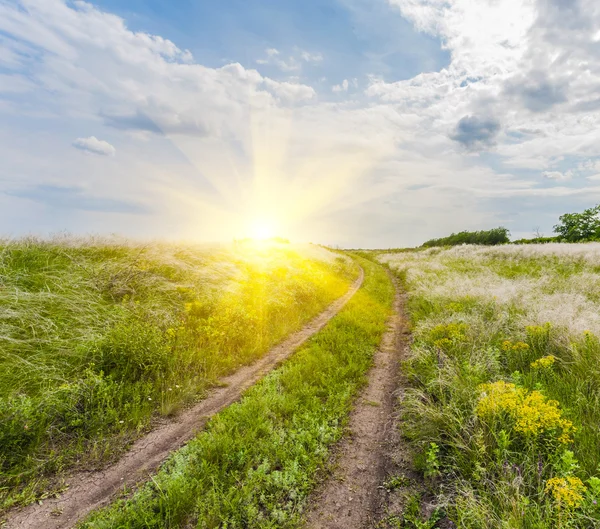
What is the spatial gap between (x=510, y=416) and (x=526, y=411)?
230 mm

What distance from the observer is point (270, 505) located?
398 centimetres

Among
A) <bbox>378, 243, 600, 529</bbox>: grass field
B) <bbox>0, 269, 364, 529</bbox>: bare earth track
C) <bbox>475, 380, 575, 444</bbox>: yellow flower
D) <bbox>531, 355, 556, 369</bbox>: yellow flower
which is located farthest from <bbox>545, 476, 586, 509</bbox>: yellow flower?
<bbox>0, 269, 364, 529</bbox>: bare earth track

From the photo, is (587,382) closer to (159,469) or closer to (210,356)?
(159,469)

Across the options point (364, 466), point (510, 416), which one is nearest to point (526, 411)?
point (510, 416)

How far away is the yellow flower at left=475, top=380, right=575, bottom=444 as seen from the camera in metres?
3.99

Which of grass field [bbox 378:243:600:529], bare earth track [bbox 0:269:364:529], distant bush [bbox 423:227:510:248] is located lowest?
bare earth track [bbox 0:269:364:529]

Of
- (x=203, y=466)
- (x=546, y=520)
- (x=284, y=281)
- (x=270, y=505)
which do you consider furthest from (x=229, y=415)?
(x=284, y=281)

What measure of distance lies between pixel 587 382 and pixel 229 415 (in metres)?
6.48

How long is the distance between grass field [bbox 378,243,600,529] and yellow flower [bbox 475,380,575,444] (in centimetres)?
1

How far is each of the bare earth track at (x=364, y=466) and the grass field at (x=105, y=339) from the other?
11.0ft

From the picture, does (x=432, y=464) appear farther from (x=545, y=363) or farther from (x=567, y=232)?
(x=567, y=232)

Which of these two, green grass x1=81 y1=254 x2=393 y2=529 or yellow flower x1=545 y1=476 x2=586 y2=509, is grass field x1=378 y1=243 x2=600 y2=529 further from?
green grass x1=81 y1=254 x2=393 y2=529

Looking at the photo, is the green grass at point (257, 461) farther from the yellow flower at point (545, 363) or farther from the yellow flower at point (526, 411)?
the yellow flower at point (545, 363)

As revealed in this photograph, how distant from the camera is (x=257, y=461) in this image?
4.73 meters
